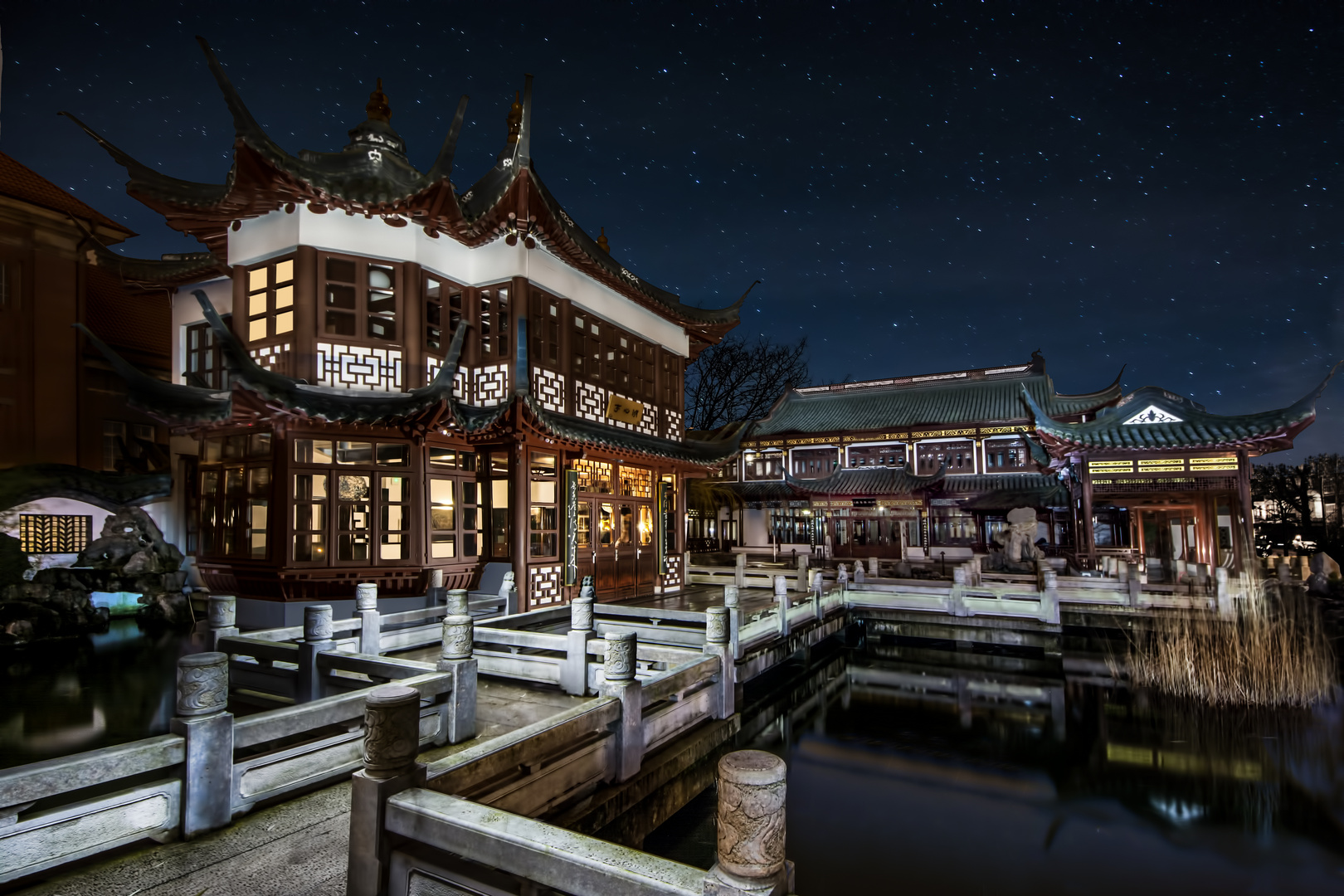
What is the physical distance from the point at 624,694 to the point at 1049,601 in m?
12.6

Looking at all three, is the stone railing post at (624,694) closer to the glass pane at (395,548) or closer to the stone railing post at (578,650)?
the stone railing post at (578,650)

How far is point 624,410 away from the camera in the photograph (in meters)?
15.8

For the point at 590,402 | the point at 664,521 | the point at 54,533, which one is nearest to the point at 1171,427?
the point at 664,521

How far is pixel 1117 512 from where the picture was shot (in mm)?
26594

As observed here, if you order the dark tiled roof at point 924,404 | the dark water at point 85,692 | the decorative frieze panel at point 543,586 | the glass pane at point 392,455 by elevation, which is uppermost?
the dark tiled roof at point 924,404

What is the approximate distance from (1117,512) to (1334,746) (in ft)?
64.7

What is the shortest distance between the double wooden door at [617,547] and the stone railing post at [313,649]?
294 inches

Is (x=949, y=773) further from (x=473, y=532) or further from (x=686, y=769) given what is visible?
(x=473, y=532)

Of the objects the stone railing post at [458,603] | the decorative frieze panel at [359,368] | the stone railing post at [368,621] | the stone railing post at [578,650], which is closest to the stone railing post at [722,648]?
the stone railing post at [578,650]

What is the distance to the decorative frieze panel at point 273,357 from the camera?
37.2 feet

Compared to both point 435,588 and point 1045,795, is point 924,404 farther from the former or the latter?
point 435,588

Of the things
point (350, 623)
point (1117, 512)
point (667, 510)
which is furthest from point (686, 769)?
point (1117, 512)

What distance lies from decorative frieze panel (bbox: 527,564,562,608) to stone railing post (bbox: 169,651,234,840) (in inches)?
320

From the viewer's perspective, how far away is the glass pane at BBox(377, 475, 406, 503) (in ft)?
37.9
